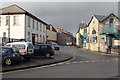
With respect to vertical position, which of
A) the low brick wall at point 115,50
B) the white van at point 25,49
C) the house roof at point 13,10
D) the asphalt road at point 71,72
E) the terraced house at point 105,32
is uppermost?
the house roof at point 13,10

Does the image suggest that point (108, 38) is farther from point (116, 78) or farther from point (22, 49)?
point (116, 78)

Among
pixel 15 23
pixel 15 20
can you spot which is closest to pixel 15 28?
pixel 15 23

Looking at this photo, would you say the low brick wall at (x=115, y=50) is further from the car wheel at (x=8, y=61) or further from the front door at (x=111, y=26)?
the car wheel at (x=8, y=61)

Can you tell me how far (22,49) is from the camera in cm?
1552

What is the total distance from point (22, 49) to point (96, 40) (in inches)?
954

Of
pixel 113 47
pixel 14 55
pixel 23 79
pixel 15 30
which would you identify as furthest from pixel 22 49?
pixel 113 47

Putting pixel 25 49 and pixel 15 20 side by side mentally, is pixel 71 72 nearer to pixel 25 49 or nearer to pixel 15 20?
pixel 25 49

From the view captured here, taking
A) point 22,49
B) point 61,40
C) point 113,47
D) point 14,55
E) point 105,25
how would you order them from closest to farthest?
point 14,55 < point 22,49 < point 113,47 < point 105,25 < point 61,40

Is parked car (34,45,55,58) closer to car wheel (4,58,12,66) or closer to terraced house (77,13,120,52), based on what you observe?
car wheel (4,58,12,66)

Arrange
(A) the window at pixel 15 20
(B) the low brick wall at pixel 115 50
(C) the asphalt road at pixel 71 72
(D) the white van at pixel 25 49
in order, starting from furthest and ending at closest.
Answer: (B) the low brick wall at pixel 115 50 → (A) the window at pixel 15 20 → (D) the white van at pixel 25 49 → (C) the asphalt road at pixel 71 72

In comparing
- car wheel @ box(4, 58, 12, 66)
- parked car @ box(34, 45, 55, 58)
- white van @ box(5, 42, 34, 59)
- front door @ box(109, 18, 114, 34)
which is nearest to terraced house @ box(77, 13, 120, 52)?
front door @ box(109, 18, 114, 34)

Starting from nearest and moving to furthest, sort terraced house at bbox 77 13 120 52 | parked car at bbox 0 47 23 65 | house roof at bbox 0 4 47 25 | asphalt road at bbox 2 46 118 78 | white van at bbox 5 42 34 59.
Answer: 1. asphalt road at bbox 2 46 118 78
2. parked car at bbox 0 47 23 65
3. white van at bbox 5 42 34 59
4. house roof at bbox 0 4 47 25
5. terraced house at bbox 77 13 120 52

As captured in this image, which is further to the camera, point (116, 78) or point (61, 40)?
point (61, 40)

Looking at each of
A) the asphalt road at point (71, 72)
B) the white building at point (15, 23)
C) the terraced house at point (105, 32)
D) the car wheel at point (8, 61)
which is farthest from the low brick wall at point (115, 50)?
the car wheel at point (8, 61)
